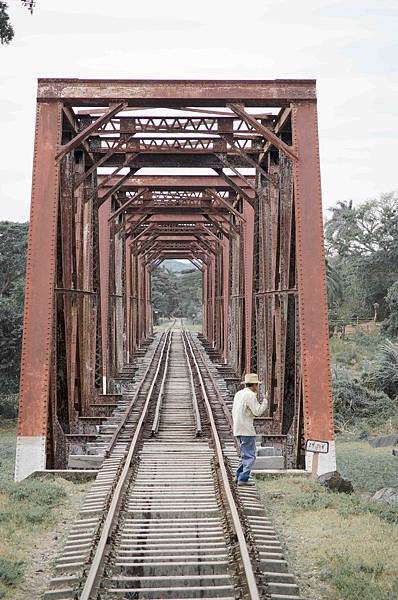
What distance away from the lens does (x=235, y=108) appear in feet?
37.6

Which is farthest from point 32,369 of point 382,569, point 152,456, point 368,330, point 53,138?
point 368,330

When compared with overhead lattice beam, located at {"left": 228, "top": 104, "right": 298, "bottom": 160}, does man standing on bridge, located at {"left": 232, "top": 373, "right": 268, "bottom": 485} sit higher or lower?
lower

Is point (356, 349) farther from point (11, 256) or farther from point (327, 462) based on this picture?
point (327, 462)

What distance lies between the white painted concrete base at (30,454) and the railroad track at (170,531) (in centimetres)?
92

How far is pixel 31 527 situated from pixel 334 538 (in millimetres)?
3065

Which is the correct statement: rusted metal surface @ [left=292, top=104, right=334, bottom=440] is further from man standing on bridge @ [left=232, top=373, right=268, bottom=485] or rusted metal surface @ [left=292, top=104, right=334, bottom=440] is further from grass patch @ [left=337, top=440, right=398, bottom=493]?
man standing on bridge @ [left=232, top=373, right=268, bottom=485]

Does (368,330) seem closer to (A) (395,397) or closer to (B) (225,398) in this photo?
(A) (395,397)

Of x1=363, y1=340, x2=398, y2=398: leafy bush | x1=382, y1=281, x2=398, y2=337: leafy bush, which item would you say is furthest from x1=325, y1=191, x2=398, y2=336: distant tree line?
x1=363, y1=340, x2=398, y2=398: leafy bush

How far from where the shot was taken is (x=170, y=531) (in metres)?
6.82

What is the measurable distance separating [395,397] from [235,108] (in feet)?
45.6

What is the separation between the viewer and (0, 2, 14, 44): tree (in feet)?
28.2

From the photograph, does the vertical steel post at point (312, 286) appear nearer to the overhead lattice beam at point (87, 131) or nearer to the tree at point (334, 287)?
the overhead lattice beam at point (87, 131)

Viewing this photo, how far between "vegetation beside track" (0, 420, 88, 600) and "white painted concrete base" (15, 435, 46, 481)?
310 mm

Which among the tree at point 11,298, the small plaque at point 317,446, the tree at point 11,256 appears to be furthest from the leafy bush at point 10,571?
the tree at point 11,256
